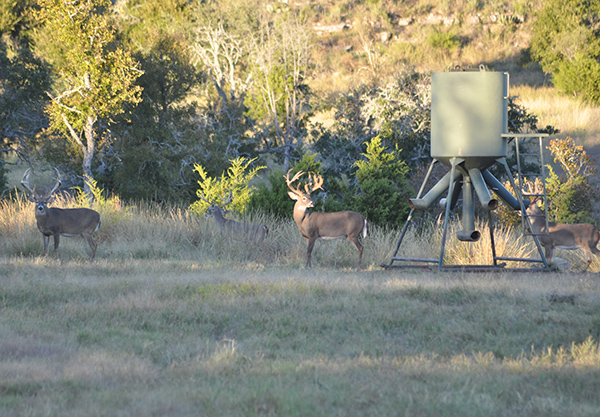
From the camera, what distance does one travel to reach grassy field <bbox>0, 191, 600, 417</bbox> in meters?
4.57

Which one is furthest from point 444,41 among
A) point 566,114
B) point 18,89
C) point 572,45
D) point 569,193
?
point 18,89

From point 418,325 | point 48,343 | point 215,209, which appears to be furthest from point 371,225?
point 48,343

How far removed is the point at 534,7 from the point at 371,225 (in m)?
34.4

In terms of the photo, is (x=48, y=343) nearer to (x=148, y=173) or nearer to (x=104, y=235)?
(x=104, y=235)

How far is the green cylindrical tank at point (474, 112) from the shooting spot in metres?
10.0

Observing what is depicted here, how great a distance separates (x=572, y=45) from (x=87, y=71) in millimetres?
21275

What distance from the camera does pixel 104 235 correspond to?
45.9 feet

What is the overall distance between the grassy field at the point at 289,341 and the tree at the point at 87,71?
6.60m

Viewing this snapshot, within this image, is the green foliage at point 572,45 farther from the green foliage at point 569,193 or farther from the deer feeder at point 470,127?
the deer feeder at point 470,127

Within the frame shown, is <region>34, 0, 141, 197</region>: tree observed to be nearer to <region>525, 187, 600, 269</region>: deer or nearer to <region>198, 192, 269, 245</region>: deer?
<region>198, 192, 269, 245</region>: deer

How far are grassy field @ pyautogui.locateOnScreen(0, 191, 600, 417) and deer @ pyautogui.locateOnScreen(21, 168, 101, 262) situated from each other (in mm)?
514

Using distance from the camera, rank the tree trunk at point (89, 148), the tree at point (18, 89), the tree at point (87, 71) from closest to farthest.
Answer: the tree at point (87, 71)
the tree trunk at point (89, 148)
the tree at point (18, 89)

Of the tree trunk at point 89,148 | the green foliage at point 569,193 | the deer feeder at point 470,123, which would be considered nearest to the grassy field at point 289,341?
the deer feeder at point 470,123

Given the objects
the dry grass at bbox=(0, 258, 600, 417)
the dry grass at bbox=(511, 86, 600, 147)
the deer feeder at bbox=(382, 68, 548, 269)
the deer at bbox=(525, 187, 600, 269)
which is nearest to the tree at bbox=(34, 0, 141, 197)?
the dry grass at bbox=(0, 258, 600, 417)
